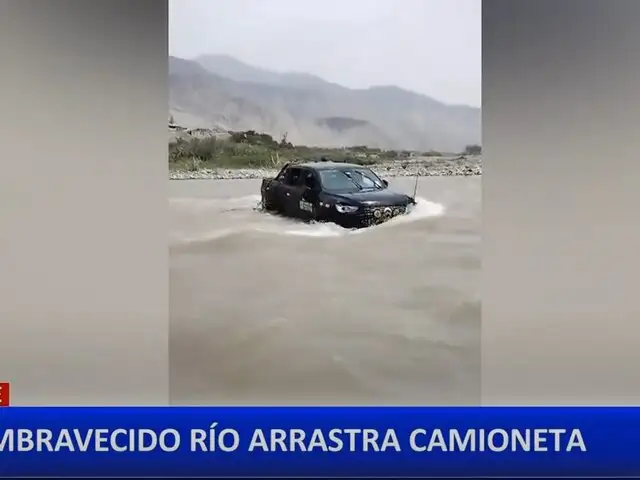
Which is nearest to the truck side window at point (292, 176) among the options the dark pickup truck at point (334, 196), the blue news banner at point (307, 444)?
the dark pickup truck at point (334, 196)

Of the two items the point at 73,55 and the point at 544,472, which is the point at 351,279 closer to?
the point at 544,472

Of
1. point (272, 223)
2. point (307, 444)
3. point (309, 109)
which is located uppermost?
point (309, 109)

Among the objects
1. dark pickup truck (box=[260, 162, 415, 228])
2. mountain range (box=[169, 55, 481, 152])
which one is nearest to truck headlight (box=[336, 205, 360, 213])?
dark pickup truck (box=[260, 162, 415, 228])

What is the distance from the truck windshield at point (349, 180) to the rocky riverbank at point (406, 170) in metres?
0.03

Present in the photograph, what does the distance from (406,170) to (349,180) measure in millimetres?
204

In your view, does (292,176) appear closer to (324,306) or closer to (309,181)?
(309,181)

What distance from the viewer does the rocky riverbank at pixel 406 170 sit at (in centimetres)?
186

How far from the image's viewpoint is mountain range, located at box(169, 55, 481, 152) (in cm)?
185

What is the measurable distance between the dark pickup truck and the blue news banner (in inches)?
27.2

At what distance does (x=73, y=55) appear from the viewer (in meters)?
1.84

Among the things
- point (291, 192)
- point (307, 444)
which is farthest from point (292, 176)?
point (307, 444)

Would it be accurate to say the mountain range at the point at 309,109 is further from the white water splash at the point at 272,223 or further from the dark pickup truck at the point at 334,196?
the white water splash at the point at 272,223

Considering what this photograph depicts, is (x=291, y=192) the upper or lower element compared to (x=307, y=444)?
upper

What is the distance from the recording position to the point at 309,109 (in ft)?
6.09
